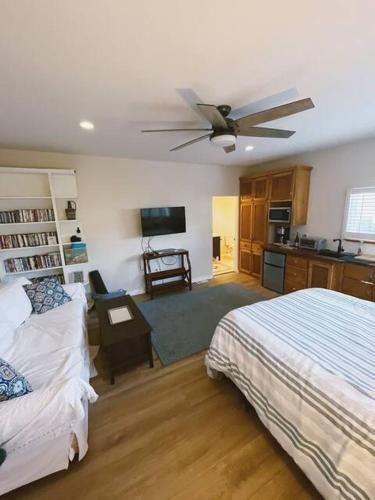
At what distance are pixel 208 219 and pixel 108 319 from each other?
128 inches

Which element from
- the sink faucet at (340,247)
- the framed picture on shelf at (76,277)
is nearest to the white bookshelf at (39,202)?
the framed picture on shelf at (76,277)

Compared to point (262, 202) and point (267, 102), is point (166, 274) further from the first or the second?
point (267, 102)

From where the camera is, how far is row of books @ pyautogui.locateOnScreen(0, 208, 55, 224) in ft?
10.0

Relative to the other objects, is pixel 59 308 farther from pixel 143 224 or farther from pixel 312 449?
pixel 312 449

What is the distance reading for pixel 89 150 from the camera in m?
3.30

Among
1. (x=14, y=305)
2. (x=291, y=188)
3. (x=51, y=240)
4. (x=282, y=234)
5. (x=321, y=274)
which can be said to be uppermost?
(x=291, y=188)

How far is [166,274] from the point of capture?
421 centimetres

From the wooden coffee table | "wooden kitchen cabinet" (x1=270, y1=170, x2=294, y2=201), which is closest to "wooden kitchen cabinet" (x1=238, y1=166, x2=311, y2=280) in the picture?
"wooden kitchen cabinet" (x1=270, y1=170, x2=294, y2=201)

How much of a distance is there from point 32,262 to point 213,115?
3.31 m

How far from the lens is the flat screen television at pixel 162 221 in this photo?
402 cm

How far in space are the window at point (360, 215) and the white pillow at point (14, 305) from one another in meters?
4.65

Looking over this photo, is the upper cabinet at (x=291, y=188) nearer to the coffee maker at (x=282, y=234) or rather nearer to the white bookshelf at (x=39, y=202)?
the coffee maker at (x=282, y=234)

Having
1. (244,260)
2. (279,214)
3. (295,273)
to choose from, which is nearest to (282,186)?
(279,214)

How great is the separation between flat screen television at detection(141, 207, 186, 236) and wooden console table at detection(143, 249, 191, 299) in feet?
1.40
